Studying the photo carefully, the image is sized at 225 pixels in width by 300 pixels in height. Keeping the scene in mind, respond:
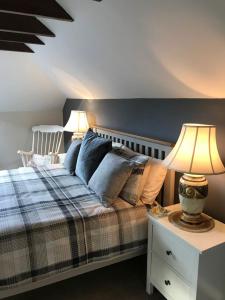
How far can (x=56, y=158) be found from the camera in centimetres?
356

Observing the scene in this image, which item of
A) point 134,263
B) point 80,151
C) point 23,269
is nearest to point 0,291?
point 23,269

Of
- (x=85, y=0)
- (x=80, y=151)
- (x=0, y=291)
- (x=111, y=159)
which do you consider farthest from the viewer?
(x=80, y=151)

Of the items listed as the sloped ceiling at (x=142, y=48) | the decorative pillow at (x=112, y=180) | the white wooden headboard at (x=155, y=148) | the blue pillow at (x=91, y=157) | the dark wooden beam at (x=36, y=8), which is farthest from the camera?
the blue pillow at (x=91, y=157)

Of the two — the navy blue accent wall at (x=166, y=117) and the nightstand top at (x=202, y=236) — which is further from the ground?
the navy blue accent wall at (x=166, y=117)

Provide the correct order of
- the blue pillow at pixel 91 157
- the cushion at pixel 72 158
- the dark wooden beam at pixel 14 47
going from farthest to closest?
the dark wooden beam at pixel 14 47, the cushion at pixel 72 158, the blue pillow at pixel 91 157

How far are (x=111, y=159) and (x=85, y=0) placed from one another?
1156 mm

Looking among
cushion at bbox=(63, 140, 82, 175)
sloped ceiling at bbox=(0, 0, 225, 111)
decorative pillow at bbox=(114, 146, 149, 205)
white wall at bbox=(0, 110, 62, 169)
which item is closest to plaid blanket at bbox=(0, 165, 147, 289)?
decorative pillow at bbox=(114, 146, 149, 205)

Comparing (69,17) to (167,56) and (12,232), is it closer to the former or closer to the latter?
(167,56)

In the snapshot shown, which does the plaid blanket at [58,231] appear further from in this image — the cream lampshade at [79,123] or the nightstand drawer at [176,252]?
the cream lampshade at [79,123]

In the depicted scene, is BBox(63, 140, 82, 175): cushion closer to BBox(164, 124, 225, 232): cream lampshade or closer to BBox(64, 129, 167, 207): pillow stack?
BBox(64, 129, 167, 207): pillow stack

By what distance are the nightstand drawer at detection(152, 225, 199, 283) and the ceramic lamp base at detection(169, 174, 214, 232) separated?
10 centimetres

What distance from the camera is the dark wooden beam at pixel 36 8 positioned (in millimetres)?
1687

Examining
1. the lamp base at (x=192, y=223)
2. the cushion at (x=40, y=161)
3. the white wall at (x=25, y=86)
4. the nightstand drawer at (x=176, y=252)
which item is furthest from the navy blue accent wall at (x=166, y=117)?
the white wall at (x=25, y=86)

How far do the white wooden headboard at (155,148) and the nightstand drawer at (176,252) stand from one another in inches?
17.7
